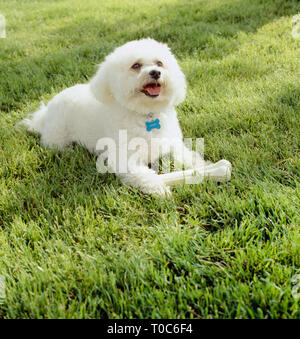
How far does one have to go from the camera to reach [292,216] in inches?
66.3

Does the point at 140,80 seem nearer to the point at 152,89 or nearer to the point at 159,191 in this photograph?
the point at 152,89

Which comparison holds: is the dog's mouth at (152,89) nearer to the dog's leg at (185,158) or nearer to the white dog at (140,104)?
the white dog at (140,104)

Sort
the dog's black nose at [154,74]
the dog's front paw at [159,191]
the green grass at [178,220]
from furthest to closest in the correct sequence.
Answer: the dog's black nose at [154,74] → the dog's front paw at [159,191] → the green grass at [178,220]

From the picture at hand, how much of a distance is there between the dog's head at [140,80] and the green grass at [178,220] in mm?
528

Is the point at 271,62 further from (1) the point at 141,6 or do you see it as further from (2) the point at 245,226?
(1) the point at 141,6

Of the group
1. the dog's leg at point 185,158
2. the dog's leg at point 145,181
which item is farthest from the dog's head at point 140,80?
the dog's leg at point 145,181

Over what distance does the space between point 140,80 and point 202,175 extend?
0.82 metres

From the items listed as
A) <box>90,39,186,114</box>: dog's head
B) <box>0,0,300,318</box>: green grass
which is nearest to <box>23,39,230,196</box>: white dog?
<box>90,39,186,114</box>: dog's head

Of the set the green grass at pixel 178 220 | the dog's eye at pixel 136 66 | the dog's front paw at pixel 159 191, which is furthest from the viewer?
the dog's eye at pixel 136 66

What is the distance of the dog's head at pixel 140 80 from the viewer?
2371 millimetres

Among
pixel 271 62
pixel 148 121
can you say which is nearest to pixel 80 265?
pixel 148 121

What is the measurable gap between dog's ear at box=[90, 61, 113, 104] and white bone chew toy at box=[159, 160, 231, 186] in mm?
801
